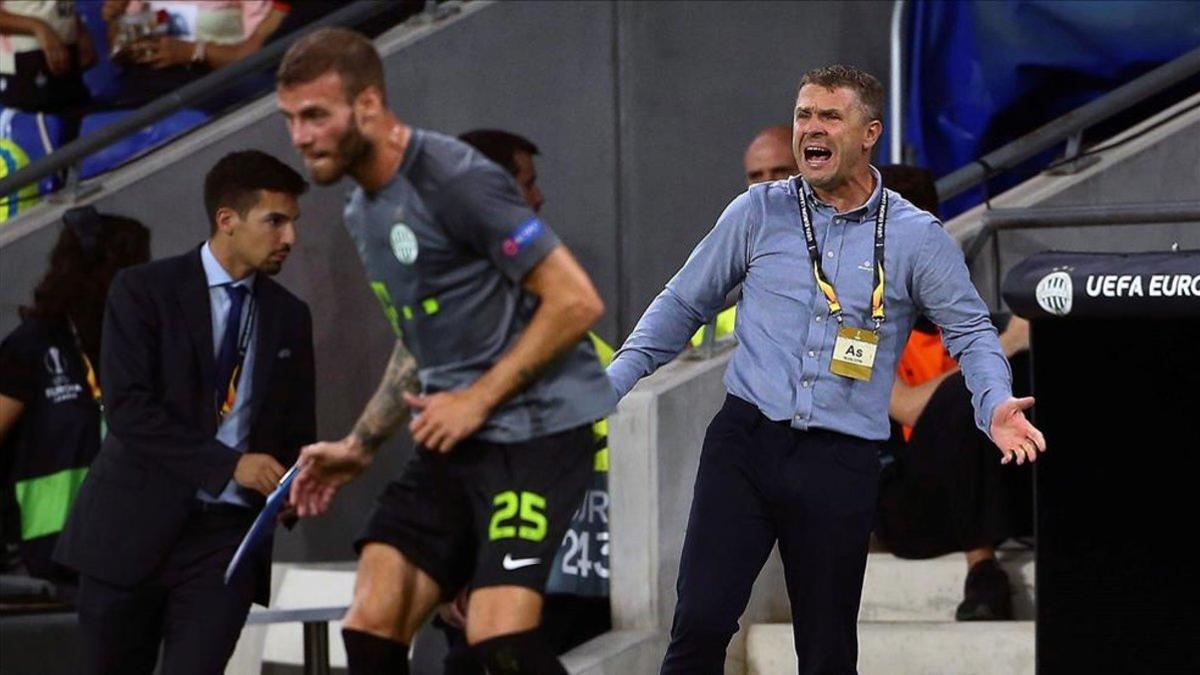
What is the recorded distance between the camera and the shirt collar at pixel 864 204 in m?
6.17

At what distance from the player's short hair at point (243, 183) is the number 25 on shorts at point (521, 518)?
2648mm

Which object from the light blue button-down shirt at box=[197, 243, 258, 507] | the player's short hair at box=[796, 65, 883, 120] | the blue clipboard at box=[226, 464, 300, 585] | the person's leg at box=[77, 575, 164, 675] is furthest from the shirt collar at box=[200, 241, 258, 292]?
the player's short hair at box=[796, 65, 883, 120]

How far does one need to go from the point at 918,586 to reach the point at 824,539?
2008 mm

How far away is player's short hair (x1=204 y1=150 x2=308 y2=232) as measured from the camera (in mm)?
7539

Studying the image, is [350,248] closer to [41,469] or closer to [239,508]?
[41,469]

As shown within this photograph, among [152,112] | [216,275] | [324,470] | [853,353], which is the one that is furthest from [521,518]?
[152,112]

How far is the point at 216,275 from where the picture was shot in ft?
24.3

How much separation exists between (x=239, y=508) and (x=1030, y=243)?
3.21 m

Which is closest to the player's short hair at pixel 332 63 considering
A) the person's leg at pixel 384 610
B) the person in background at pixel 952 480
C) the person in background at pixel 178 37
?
the person's leg at pixel 384 610

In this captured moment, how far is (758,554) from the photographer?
6.06 meters

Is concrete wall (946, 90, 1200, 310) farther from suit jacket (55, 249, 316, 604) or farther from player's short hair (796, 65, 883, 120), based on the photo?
suit jacket (55, 249, 316, 604)

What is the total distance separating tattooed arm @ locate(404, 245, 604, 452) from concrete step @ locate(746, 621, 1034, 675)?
2.74 metres

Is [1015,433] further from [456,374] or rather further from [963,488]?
[963,488]

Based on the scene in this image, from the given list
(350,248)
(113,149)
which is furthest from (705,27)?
(113,149)
